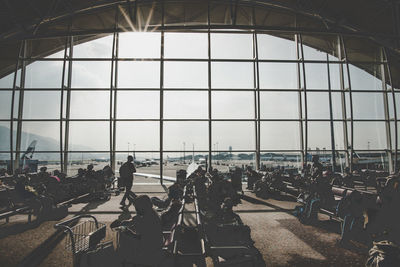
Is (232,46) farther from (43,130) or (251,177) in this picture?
(43,130)

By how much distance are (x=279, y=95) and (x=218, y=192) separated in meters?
7.74

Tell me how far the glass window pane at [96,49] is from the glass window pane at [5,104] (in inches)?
150

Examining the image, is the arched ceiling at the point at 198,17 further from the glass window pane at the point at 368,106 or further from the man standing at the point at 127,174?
the man standing at the point at 127,174

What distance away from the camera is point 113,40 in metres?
10.1

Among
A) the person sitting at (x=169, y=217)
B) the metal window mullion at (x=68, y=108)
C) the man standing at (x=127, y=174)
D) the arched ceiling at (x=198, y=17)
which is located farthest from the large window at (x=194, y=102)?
the person sitting at (x=169, y=217)

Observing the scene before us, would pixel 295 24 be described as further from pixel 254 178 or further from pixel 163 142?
pixel 163 142

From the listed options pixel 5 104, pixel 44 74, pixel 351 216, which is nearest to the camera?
pixel 351 216

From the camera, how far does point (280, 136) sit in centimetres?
999

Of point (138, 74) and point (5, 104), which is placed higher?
point (138, 74)

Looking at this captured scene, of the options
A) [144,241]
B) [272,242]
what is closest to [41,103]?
[144,241]

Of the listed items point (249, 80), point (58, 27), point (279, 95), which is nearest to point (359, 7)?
point (279, 95)

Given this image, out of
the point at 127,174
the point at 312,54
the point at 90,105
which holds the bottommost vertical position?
the point at 127,174

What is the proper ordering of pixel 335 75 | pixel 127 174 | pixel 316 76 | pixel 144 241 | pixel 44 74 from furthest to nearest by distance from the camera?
pixel 335 75 → pixel 316 76 → pixel 44 74 → pixel 127 174 → pixel 144 241

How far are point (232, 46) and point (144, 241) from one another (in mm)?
10614
